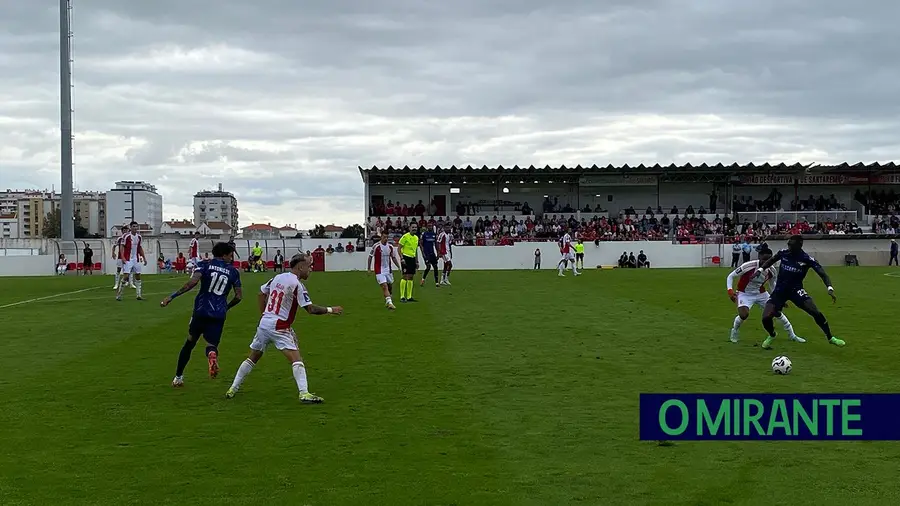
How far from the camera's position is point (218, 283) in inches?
455

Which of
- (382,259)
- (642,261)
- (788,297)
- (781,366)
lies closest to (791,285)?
(788,297)

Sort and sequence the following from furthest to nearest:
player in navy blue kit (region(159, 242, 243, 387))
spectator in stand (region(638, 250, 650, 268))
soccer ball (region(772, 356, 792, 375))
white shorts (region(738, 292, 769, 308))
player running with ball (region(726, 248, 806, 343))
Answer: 1. spectator in stand (region(638, 250, 650, 268))
2. white shorts (region(738, 292, 769, 308))
3. player running with ball (region(726, 248, 806, 343))
4. soccer ball (region(772, 356, 792, 375))
5. player in navy blue kit (region(159, 242, 243, 387))

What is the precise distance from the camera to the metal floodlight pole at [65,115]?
45.0m

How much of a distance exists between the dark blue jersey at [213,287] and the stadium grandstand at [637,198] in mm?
52557

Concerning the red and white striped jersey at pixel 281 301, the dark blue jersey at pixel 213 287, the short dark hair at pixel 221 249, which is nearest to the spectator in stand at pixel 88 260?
the dark blue jersey at pixel 213 287

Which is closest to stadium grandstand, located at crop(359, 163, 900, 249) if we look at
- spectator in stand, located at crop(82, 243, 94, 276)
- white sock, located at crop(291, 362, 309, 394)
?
spectator in stand, located at crop(82, 243, 94, 276)

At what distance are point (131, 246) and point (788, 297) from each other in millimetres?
19803

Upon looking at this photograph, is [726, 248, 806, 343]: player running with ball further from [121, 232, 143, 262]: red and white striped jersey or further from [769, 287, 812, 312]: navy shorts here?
[121, 232, 143, 262]: red and white striped jersey

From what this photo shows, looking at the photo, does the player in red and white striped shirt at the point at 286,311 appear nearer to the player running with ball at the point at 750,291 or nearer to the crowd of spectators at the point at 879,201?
the player running with ball at the point at 750,291

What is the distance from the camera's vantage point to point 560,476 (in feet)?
23.5

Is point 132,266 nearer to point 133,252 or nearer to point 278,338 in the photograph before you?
point 133,252

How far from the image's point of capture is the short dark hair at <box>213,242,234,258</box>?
1135cm

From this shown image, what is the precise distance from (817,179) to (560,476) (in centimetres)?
6975

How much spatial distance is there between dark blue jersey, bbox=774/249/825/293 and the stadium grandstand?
161 ft
